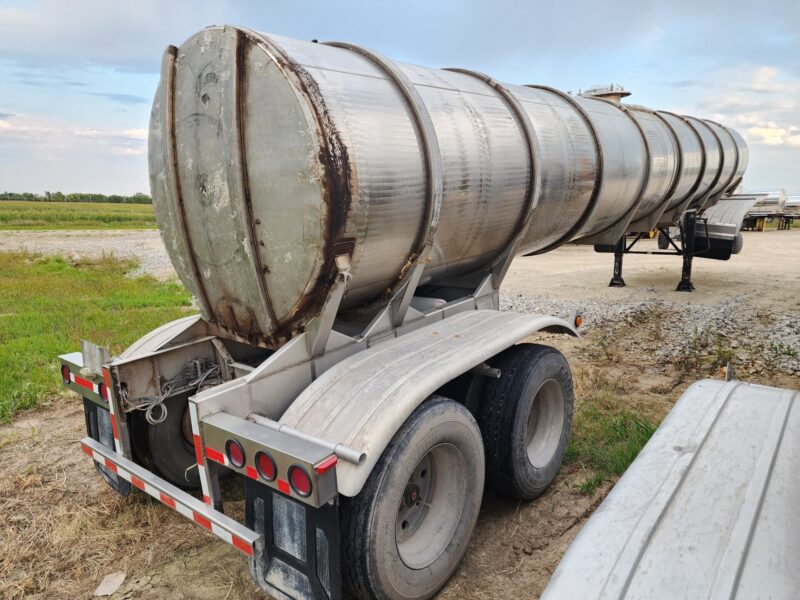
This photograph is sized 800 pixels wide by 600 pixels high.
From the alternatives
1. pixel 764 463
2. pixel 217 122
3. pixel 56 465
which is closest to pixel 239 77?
pixel 217 122

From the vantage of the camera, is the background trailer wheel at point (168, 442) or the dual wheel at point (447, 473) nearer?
the dual wheel at point (447, 473)

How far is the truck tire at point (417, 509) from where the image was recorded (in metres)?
2.48

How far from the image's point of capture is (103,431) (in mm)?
3404

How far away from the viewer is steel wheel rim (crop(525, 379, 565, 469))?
13.0 feet

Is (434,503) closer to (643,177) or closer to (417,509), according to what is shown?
(417,509)

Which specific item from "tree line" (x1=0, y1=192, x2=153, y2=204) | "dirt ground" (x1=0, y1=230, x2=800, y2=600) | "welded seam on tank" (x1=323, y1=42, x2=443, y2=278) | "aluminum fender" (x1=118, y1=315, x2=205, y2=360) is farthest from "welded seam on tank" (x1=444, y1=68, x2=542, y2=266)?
"tree line" (x1=0, y1=192, x2=153, y2=204)

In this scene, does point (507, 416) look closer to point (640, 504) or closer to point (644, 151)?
point (640, 504)

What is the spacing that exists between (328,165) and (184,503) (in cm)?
174

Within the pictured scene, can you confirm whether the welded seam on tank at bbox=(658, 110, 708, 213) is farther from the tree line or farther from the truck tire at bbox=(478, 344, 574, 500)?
the tree line

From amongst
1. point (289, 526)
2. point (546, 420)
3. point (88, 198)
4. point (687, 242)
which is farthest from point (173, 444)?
point (88, 198)

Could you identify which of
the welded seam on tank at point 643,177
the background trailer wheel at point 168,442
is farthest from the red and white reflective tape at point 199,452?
the welded seam on tank at point 643,177

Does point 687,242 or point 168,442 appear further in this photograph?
point 687,242

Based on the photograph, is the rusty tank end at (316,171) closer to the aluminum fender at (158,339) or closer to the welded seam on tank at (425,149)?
the welded seam on tank at (425,149)

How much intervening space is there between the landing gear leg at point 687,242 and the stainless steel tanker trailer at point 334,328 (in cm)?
679
